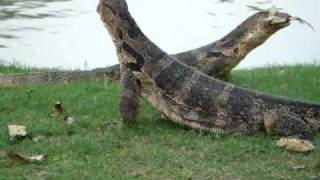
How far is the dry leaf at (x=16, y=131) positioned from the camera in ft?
20.1

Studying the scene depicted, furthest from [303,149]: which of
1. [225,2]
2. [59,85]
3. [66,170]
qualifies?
[225,2]

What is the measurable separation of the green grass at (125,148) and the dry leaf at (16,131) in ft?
0.20

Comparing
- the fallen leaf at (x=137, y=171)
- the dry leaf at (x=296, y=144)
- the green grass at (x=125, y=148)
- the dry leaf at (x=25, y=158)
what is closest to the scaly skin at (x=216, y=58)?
Answer: the green grass at (x=125, y=148)

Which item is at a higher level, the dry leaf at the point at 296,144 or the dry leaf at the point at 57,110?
the dry leaf at the point at 57,110

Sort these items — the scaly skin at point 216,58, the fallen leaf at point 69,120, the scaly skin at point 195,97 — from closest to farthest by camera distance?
the scaly skin at point 195,97, the fallen leaf at point 69,120, the scaly skin at point 216,58

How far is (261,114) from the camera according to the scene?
628 cm

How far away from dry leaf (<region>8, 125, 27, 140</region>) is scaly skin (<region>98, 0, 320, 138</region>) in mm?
1217

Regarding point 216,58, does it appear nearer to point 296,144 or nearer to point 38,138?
point 296,144

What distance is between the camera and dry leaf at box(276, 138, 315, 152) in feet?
19.1

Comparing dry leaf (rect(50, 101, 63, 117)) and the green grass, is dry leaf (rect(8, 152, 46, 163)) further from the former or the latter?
dry leaf (rect(50, 101, 63, 117))

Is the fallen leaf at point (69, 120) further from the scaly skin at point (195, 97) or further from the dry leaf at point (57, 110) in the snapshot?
the scaly skin at point (195, 97)

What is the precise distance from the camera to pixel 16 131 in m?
6.18

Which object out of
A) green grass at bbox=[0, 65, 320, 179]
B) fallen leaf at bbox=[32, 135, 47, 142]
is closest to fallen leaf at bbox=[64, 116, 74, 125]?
green grass at bbox=[0, 65, 320, 179]

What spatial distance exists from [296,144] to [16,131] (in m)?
2.48
